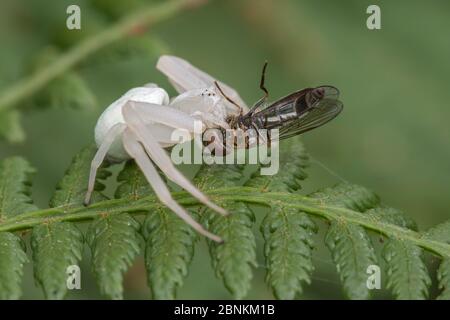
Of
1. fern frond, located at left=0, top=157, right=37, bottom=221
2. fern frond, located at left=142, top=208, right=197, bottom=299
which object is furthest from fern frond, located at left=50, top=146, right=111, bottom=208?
fern frond, located at left=142, top=208, right=197, bottom=299

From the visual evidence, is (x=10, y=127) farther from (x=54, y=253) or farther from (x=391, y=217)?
(x=391, y=217)

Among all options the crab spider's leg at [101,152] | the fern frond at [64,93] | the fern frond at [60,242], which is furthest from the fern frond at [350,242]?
the fern frond at [64,93]

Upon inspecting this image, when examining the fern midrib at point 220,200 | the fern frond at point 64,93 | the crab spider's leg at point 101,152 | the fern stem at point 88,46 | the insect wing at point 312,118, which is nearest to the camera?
the fern midrib at point 220,200

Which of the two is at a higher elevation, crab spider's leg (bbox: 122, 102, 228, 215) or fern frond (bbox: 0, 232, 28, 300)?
crab spider's leg (bbox: 122, 102, 228, 215)

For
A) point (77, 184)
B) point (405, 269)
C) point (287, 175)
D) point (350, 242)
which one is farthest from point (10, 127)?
point (405, 269)

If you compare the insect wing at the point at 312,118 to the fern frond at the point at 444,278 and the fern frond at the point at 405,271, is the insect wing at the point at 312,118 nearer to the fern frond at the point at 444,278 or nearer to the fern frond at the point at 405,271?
the fern frond at the point at 405,271

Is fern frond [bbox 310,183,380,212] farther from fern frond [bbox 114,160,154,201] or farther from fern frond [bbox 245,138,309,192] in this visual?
fern frond [bbox 114,160,154,201]
